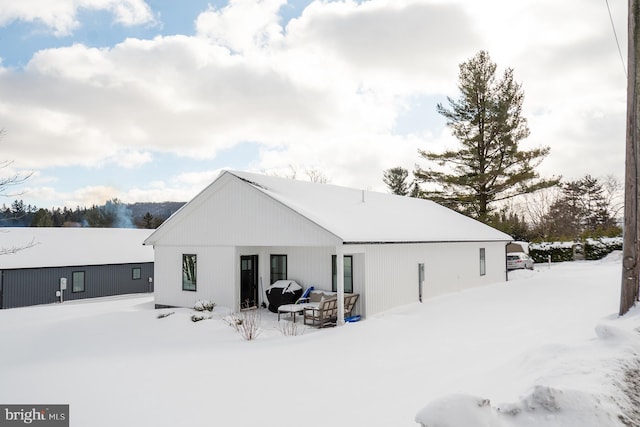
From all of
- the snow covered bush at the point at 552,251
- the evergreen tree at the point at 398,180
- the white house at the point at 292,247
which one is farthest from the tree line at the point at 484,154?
the white house at the point at 292,247

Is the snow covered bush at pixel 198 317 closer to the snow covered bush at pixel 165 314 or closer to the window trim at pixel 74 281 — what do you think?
the snow covered bush at pixel 165 314

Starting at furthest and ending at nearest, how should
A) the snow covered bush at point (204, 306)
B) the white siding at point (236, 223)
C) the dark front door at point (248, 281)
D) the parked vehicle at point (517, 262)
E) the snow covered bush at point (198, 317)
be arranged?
the parked vehicle at point (517, 262) → the dark front door at point (248, 281) → the snow covered bush at point (204, 306) → the white siding at point (236, 223) → the snow covered bush at point (198, 317)

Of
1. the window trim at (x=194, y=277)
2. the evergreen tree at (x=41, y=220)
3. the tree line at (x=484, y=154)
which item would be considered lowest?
the window trim at (x=194, y=277)

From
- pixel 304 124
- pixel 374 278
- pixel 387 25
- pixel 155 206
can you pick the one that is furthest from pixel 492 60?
pixel 155 206

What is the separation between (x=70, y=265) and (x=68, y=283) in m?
1.10

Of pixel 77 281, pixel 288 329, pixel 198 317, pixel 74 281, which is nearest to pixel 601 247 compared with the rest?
pixel 288 329

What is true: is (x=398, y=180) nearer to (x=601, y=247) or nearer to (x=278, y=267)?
(x=601, y=247)

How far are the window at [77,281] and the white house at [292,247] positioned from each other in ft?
37.9

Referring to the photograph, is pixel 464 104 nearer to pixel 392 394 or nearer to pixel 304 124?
pixel 304 124

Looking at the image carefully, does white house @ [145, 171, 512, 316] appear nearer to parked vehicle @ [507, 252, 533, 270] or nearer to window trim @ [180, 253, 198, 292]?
window trim @ [180, 253, 198, 292]

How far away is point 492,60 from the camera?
3422 centimetres

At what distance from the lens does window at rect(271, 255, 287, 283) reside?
16266 mm

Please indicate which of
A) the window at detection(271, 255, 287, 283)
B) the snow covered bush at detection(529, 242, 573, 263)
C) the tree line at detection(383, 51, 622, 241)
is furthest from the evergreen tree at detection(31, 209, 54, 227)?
the snow covered bush at detection(529, 242, 573, 263)

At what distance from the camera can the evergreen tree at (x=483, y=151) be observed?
106 ft
